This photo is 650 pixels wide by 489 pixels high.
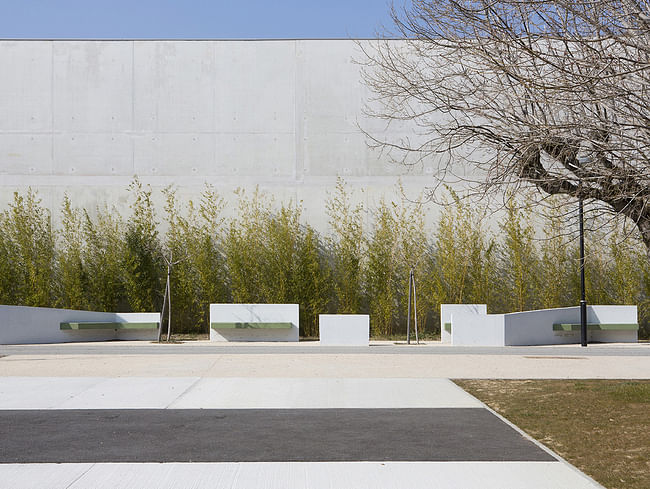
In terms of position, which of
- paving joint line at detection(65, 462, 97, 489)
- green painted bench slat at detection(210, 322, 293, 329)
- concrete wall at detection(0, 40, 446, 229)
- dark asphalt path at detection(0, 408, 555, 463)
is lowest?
dark asphalt path at detection(0, 408, 555, 463)

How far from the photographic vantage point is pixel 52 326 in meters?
16.0

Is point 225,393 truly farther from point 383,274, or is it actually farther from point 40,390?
point 383,274

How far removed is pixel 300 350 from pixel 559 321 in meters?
6.47

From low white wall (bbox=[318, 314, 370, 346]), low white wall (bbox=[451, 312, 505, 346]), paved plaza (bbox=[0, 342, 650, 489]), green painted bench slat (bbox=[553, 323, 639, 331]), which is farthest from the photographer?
green painted bench slat (bbox=[553, 323, 639, 331])

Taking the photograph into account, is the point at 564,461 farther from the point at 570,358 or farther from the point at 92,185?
the point at 92,185

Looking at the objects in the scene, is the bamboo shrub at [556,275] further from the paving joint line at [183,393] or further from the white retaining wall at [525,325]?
the paving joint line at [183,393]

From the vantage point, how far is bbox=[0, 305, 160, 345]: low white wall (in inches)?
594

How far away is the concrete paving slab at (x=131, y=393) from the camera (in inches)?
291

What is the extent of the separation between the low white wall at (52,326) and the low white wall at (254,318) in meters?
1.55

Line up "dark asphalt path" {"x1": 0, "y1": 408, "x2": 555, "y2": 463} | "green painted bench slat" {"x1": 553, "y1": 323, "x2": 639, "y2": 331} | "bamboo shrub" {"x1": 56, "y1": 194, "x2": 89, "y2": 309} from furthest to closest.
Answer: "bamboo shrub" {"x1": 56, "y1": 194, "x2": 89, "y2": 309} → "green painted bench slat" {"x1": 553, "y1": 323, "x2": 639, "y2": 331} → "dark asphalt path" {"x1": 0, "y1": 408, "x2": 555, "y2": 463}

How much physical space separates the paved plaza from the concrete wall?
880 centimetres

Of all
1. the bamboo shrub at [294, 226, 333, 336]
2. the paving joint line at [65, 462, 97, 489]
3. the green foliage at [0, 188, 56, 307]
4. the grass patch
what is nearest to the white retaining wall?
the bamboo shrub at [294, 226, 333, 336]

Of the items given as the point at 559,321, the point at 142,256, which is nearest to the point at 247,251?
the point at 142,256

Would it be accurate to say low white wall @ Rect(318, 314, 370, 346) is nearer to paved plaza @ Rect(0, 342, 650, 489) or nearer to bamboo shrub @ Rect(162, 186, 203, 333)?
paved plaza @ Rect(0, 342, 650, 489)
